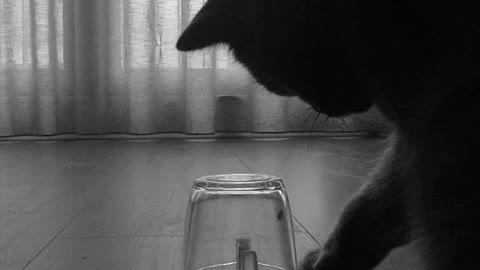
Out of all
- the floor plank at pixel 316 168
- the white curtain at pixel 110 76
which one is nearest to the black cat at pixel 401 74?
the floor plank at pixel 316 168

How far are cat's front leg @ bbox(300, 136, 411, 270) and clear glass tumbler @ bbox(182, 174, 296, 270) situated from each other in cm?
8

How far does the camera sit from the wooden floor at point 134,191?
1122mm

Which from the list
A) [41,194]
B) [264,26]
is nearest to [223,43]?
[264,26]

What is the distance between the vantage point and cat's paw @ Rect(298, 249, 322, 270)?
1007mm

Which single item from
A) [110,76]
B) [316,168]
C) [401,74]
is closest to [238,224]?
[401,74]

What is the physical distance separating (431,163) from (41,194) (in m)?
1.18

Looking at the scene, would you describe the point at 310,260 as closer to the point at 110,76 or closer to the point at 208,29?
the point at 208,29

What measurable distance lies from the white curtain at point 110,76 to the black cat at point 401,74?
2.07 metres

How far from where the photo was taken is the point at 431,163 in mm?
713

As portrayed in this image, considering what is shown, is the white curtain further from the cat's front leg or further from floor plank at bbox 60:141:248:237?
the cat's front leg

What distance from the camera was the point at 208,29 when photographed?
88 centimetres

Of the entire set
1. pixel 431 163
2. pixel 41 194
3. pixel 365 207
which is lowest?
pixel 41 194

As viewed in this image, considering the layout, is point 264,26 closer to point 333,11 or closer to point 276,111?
point 333,11

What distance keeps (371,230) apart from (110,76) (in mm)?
2204
